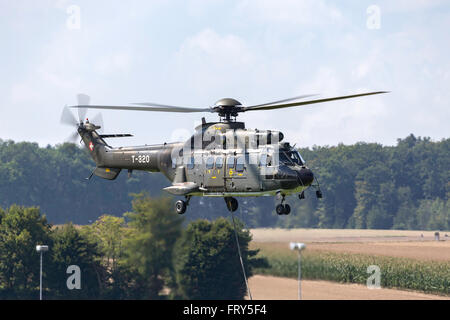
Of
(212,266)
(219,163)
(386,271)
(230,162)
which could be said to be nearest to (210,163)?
(219,163)

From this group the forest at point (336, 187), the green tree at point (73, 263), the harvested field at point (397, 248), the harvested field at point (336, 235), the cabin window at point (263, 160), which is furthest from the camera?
the forest at point (336, 187)

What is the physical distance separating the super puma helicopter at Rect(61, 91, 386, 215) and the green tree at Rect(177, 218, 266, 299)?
145 feet

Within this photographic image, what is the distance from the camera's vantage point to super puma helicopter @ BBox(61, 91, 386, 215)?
147 feet

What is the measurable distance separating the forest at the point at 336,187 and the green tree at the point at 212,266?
22.2 metres

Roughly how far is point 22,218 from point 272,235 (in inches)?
1926

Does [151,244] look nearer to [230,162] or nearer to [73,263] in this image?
Result: [73,263]

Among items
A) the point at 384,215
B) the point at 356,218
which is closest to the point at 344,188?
the point at 384,215

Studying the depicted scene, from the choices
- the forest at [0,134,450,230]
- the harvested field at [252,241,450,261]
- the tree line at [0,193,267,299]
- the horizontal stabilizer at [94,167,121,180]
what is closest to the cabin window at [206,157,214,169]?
the horizontal stabilizer at [94,167,121,180]

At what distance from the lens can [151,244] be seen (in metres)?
81.6

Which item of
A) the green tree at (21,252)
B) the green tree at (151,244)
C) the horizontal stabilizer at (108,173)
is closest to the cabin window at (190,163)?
the horizontal stabilizer at (108,173)

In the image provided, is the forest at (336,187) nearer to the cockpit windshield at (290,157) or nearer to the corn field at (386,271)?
the corn field at (386,271)

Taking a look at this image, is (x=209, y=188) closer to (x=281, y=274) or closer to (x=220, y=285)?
(x=281, y=274)

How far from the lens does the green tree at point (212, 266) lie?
310ft

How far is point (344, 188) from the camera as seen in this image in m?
149
